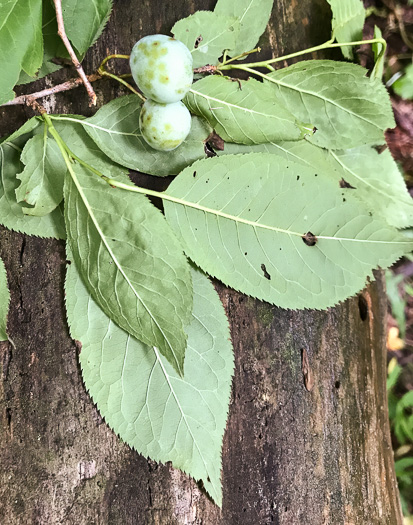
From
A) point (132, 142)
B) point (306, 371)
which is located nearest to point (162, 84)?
point (132, 142)

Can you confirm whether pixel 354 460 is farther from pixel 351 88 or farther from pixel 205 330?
pixel 351 88

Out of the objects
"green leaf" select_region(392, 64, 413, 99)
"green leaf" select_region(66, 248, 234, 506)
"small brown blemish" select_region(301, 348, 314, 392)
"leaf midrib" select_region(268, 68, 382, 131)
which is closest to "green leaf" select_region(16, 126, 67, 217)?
"green leaf" select_region(66, 248, 234, 506)

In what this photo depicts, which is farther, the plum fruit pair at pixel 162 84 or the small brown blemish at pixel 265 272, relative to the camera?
the small brown blemish at pixel 265 272

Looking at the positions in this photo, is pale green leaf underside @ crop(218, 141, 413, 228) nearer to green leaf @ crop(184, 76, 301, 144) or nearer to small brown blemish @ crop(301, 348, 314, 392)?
green leaf @ crop(184, 76, 301, 144)

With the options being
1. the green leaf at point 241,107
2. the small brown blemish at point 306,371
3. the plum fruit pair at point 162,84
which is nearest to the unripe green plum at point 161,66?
the plum fruit pair at point 162,84

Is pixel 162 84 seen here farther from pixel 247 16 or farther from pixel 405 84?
pixel 405 84

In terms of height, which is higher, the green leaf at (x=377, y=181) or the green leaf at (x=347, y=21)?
the green leaf at (x=347, y=21)

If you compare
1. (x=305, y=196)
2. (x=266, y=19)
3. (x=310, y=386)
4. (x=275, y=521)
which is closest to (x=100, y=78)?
(x=266, y=19)

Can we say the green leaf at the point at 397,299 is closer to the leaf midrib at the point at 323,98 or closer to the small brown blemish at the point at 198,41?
the leaf midrib at the point at 323,98
